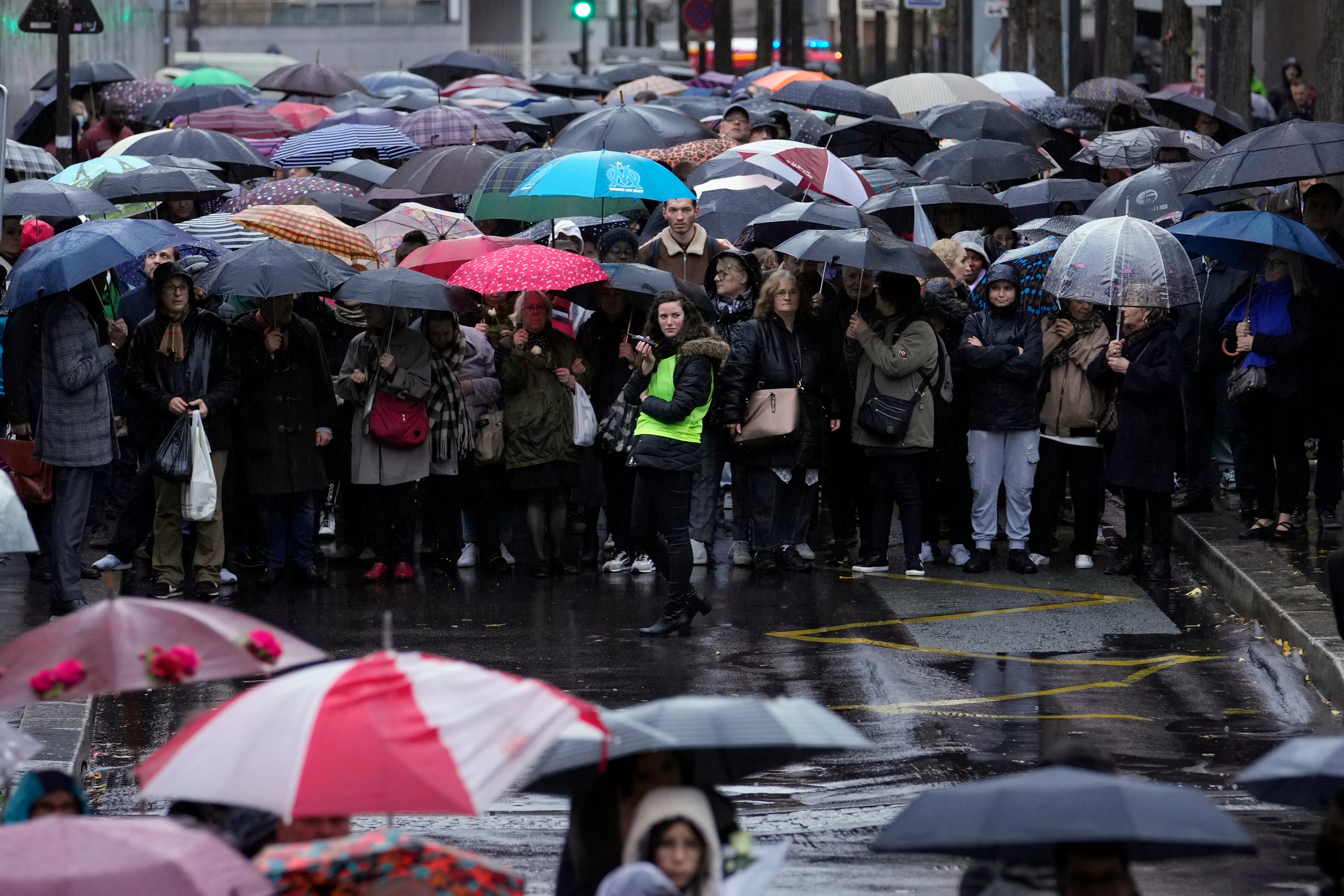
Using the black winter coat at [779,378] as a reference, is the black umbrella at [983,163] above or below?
above

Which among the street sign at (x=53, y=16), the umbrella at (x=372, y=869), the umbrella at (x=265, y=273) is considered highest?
the street sign at (x=53, y=16)

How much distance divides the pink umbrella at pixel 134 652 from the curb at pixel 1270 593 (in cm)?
520

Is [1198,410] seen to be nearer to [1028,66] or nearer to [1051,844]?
[1051,844]

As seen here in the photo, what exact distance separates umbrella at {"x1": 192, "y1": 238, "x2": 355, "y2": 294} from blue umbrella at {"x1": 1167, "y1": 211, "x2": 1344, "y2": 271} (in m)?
5.22

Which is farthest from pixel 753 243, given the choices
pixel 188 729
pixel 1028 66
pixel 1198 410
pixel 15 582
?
pixel 1028 66

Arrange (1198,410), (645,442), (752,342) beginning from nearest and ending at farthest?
(645,442) < (752,342) < (1198,410)

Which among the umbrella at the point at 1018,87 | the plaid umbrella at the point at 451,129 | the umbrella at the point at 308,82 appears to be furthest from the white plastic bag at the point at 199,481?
the umbrella at the point at 308,82

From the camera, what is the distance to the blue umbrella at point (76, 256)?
1052 cm

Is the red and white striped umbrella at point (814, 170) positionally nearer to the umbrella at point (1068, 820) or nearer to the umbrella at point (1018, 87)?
the umbrella at point (1018, 87)

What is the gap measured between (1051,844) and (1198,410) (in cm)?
959

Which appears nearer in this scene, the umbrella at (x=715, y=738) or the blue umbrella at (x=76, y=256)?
the umbrella at (x=715, y=738)

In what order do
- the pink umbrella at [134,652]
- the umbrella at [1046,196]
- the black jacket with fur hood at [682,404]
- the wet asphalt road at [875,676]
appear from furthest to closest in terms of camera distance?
the umbrella at [1046,196]
the black jacket with fur hood at [682,404]
the wet asphalt road at [875,676]
the pink umbrella at [134,652]

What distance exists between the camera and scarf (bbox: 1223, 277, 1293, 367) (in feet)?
39.7

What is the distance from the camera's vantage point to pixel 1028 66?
37.8 metres
